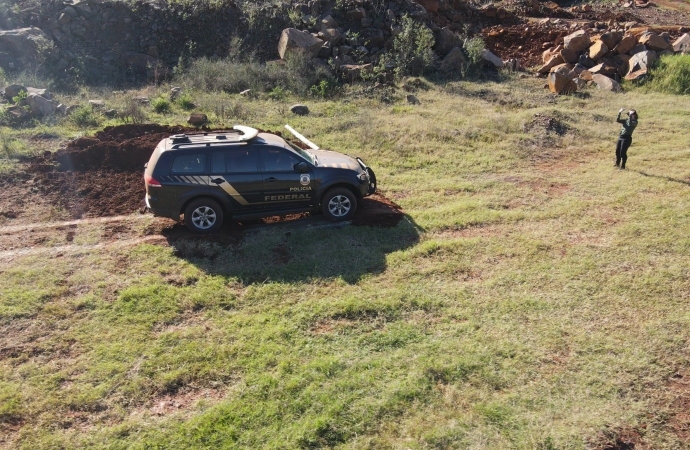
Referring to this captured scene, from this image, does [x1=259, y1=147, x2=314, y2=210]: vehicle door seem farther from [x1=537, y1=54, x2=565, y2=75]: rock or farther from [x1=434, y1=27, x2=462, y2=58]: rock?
[x1=537, y1=54, x2=565, y2=75]: rock

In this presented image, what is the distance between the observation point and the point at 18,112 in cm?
1505

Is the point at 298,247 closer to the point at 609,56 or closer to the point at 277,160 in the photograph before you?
the point at 277,160

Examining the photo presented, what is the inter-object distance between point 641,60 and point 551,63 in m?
3.35

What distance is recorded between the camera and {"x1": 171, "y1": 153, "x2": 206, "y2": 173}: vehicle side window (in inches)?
372

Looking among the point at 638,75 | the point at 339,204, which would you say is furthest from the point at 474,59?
the point at 339,204

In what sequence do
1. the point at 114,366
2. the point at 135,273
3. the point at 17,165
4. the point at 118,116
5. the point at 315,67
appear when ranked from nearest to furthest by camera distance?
1. the point at 114,366
2. the point at 135,273
3. the point at 17,165
4. the point at 118,116
5. the point at 315,67

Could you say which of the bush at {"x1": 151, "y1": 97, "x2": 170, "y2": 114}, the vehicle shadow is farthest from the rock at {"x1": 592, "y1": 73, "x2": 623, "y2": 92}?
the bush at {"x1": 151, "y1": 97, "x2": 170, "y2": 114}

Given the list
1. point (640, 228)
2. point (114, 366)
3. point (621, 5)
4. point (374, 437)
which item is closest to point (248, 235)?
point (114, 366)

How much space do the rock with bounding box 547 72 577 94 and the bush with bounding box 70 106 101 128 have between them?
1595cm

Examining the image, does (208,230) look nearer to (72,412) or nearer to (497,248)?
(72,412)

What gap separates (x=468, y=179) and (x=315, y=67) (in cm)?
941

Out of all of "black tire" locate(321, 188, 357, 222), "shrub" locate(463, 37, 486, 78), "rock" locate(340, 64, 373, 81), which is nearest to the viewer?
"black tire" locate(321, 188, 357, 222)

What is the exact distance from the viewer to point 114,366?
264 inches

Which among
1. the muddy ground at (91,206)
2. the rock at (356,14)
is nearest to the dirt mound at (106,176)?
the muddy ground at (91,206)
